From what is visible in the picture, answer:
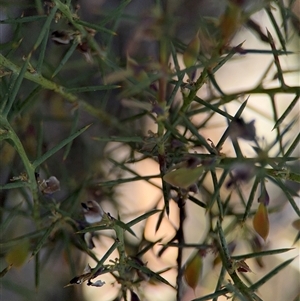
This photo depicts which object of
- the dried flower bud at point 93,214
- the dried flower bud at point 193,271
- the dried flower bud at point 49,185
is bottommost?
the dried flower bud at point 193,271

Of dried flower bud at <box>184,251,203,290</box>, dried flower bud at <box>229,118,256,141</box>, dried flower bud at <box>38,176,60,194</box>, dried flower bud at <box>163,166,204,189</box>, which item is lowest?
dried flower bud at <box>184,251,203,290</box>

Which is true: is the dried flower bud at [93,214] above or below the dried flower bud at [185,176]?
below

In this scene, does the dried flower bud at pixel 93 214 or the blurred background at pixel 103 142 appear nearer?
the dried flower bud at pixel 93 214

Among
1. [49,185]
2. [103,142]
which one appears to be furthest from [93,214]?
[103,142]

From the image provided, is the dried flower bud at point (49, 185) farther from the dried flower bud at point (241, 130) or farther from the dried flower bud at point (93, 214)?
the dried flower bud at point (241, 130)

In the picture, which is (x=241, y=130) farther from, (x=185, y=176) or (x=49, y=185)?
(x=49, y=185)

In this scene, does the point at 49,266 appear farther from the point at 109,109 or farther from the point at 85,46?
the point at 85,46

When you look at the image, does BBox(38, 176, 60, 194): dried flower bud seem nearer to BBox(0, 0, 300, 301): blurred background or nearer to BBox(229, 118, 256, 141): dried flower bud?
BBox(0, 0, 300, 301): blurred background

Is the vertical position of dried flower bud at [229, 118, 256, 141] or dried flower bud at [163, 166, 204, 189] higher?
dried flower bud at [229, 118, 256, 141]

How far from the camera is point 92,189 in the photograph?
51cm

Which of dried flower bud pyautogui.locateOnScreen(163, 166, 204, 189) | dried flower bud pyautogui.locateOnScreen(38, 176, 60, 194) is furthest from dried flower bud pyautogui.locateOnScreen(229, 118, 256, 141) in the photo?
dried flower bud pyautogui.locateOnScreen(38, 176, 60, 194)

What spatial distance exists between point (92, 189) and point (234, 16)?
0.33 meters

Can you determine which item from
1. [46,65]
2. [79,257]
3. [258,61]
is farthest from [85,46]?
[258,61]

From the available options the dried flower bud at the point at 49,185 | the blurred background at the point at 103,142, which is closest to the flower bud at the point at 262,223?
the blurred background at the point at 103,142
